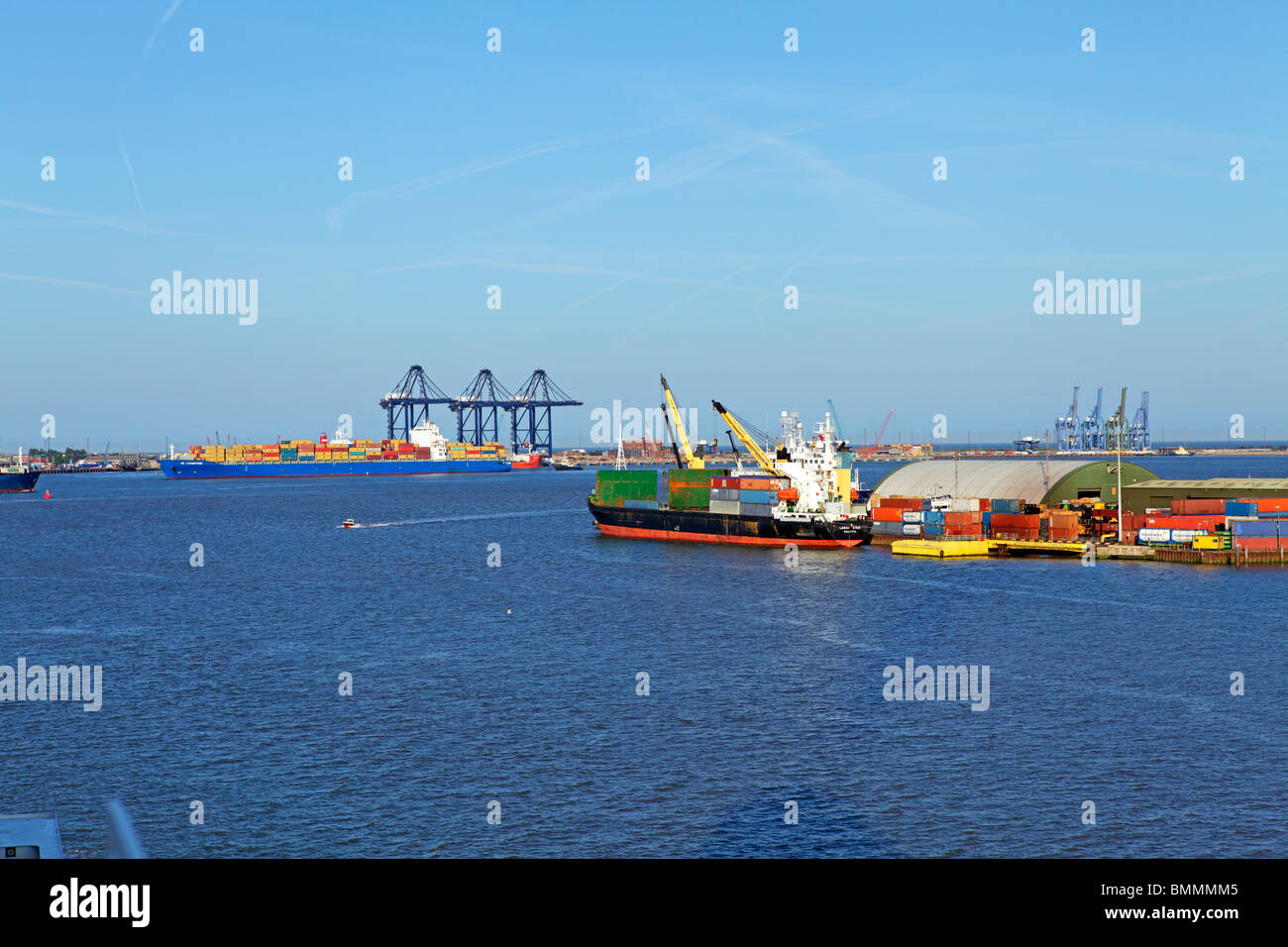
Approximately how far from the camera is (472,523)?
135 metres

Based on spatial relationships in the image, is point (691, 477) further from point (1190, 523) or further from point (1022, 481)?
point (1190, 523)

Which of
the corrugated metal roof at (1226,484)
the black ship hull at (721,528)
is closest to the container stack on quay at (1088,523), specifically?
the corrugated metal roof at (1226,484)

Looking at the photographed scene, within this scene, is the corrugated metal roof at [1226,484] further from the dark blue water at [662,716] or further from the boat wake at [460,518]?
the boat wake at [460,518]

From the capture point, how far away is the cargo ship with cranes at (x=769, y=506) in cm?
9375

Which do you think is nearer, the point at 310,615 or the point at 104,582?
the point at 310,615

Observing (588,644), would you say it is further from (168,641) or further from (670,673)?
(168,641)

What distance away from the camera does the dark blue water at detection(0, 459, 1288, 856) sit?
2620cm

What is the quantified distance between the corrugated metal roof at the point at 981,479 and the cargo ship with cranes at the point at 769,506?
5.43 meters

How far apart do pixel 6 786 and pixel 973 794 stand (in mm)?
26357

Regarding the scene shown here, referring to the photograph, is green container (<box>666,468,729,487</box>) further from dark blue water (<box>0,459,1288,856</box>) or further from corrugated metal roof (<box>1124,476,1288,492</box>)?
corrugated metal roof (<box>1124,476,1288,492</box>)

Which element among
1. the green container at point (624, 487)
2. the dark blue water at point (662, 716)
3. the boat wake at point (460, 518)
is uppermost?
the green container at point (624, 487)
